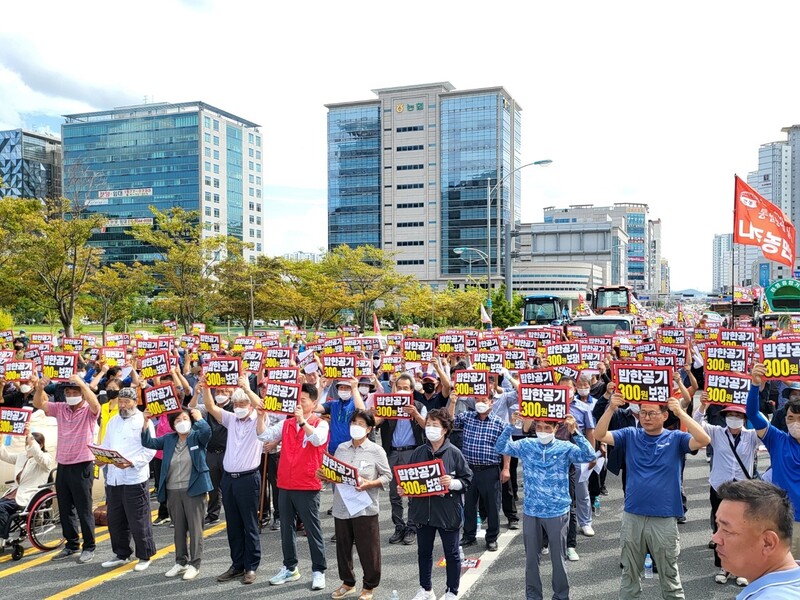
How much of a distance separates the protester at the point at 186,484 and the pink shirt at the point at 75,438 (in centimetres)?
90

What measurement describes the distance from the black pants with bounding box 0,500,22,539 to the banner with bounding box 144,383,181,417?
1.89 m

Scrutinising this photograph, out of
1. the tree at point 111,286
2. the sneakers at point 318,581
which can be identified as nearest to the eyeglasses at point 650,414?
the sneakers at point 318,581

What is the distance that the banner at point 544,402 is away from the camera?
21.5 ft

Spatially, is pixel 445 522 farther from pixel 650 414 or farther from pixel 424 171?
pixel 424 171

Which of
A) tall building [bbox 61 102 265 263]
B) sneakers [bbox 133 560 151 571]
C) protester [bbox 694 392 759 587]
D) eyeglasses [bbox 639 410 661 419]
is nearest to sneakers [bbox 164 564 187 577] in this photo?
sneakers [bbox 133 560 151 571]

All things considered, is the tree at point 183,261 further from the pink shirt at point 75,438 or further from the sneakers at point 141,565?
the sneakers at point 141,565

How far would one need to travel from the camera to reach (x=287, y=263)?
44844 millimetres

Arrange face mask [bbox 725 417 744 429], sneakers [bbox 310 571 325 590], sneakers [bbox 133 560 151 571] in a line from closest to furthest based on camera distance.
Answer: sneakers [bbox 310 571 325 590]
face mask [bbox 725 417 744 429]
sneakers [bbox 133 560 151 571]

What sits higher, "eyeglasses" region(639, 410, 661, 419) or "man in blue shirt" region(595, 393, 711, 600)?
"eyeglasses" region(639, 410, 661, 419)

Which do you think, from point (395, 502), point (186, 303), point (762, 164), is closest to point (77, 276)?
point (186, 303)

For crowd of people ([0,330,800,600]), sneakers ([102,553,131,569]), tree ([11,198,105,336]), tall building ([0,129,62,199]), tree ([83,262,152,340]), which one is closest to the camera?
crowd of people ([0,330,800,600])

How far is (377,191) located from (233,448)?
111905mm

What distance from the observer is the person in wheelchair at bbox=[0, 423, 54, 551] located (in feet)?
26.0

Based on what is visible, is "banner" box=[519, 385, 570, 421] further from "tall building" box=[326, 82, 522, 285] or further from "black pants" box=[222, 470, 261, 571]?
"tall building" box=[326, 82, 522, 285]
